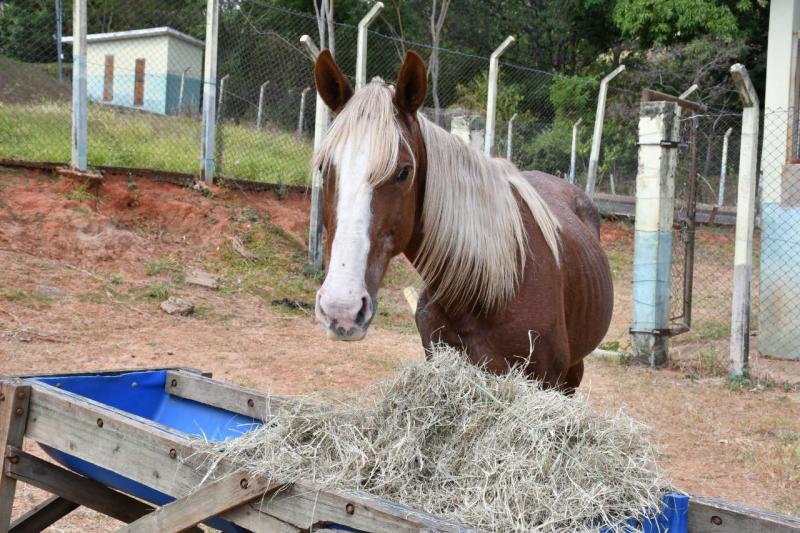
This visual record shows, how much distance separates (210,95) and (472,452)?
782cm

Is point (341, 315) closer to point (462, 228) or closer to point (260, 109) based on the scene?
point (462, 228)

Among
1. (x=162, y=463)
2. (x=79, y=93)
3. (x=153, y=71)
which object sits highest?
(x=153, y=71)

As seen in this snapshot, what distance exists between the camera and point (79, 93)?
27.1 feet

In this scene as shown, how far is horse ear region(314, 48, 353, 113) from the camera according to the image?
2.64 m

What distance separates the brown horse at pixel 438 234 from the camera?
228 cm

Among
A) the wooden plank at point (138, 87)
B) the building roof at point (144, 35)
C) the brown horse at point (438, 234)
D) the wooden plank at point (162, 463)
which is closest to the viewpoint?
the wooden plank at point (162, 463)

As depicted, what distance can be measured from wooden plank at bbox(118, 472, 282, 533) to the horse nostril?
477mm

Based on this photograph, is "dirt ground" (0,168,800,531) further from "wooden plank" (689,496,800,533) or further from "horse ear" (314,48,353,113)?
"wooden plank" (689,496,800,533)

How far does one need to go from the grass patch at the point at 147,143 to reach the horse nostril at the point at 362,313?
301 inches

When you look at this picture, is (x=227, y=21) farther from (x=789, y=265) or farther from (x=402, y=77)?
(x=402, y=77)

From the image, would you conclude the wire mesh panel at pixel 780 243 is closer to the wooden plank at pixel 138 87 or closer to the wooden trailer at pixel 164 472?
the wooden trailer at pixel 164 472

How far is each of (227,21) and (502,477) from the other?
9.75m

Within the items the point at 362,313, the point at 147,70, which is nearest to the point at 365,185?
the point at 362,313

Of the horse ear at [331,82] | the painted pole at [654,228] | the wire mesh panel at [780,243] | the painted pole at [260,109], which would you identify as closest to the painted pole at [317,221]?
the painted pole at [260,109]
